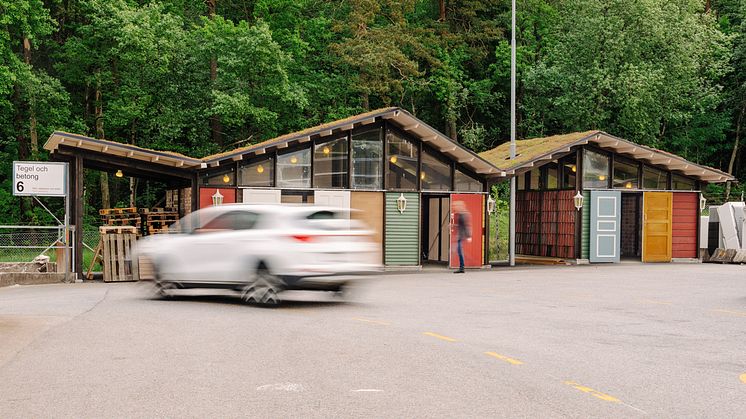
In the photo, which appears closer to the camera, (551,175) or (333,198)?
(333,198)

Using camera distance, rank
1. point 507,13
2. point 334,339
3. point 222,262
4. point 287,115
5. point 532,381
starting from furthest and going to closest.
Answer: point 507,13, point 287,115, point 222,262, point 334,339, point 532,381

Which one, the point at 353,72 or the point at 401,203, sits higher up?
the point at 353,72

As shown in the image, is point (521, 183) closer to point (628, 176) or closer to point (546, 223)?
point (546, 223)

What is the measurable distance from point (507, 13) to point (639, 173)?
22.7 m

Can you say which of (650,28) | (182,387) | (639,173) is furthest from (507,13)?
(182,387)

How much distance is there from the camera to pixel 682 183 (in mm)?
29625

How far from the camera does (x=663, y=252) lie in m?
29.2

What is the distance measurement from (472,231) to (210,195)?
8.89 m

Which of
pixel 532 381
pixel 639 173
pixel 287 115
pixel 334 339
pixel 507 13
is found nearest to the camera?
pixel 532 381

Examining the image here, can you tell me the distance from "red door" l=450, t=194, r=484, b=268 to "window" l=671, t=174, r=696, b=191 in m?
8.00

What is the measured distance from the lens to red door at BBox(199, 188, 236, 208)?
23.6 meters

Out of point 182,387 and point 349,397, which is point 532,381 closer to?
point 349,397

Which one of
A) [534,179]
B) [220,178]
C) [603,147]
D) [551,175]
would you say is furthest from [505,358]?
Result: [534,179]

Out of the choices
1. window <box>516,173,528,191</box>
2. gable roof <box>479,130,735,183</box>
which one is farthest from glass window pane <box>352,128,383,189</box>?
window <box>516,173,528,191</box>
